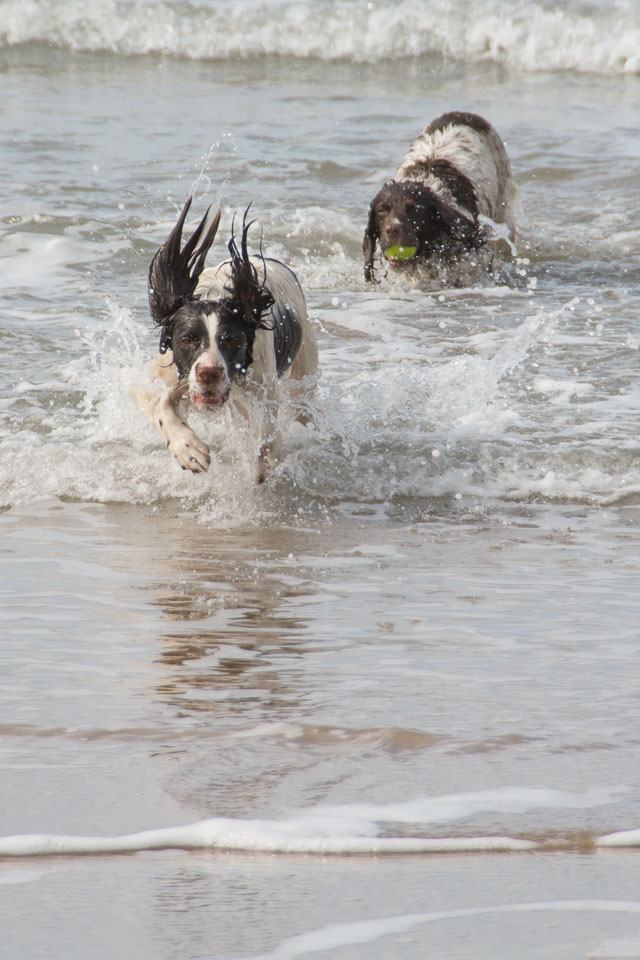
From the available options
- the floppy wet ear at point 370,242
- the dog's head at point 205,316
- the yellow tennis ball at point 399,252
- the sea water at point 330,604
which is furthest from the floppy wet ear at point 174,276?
the floppy wet ear at point 370,242

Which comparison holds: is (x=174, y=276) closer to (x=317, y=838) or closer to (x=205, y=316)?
(x=205, y=316)

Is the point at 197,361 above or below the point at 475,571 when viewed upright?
above

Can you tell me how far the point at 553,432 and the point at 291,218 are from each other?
509 centimetres

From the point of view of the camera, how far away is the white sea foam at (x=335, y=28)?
18781 millimetres

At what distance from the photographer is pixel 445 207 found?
9.12 meters

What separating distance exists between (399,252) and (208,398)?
4.44 meters

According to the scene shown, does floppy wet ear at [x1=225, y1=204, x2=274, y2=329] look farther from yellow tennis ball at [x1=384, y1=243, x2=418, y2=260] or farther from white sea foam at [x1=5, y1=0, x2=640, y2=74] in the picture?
white sea foam at [x1=5, y1=0, x2=640, y2=74]

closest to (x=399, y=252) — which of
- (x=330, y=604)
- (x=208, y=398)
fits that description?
(x=208, y=398)

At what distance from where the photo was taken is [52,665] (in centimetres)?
329

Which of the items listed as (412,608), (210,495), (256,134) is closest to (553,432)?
(210,495)

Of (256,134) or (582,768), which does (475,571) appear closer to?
(582,768)

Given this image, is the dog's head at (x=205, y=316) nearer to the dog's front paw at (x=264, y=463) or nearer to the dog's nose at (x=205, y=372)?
the dog's nose at (x=205, y=372)

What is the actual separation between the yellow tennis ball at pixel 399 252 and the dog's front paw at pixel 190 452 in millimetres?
4224

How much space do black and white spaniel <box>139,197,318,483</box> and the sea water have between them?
25 cm
